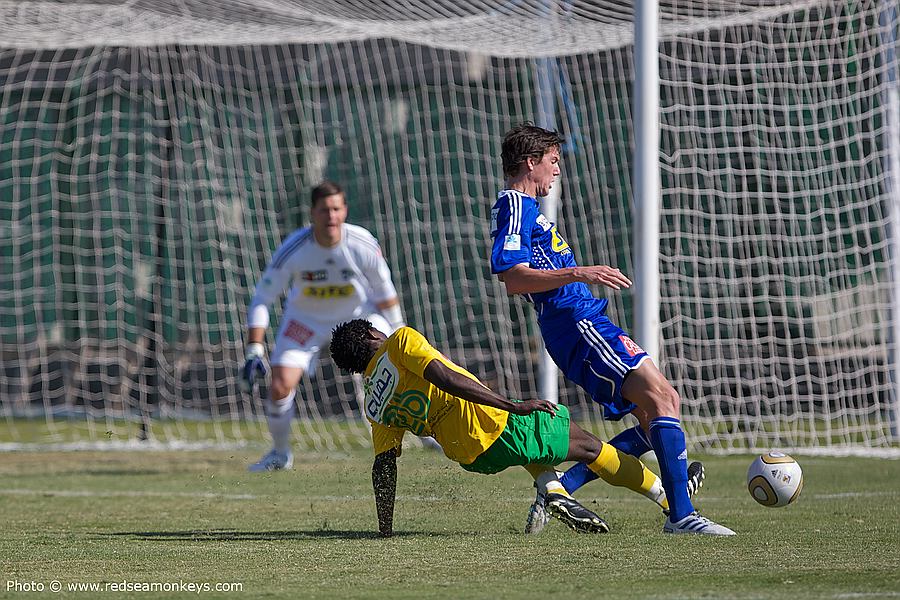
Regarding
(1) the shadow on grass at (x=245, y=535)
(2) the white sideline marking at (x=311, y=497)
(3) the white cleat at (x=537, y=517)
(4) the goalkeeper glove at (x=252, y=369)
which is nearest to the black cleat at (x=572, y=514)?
(3) the white cleat at (x=537, y=517)

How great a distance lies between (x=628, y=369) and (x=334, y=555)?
5.11 ft

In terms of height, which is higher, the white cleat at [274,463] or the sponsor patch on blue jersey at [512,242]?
the sponsor patch on blue jersey at [512,242]

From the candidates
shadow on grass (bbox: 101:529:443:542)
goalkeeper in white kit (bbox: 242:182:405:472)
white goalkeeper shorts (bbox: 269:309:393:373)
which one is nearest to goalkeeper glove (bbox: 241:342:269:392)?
goalkeeper in white kit (bbox: 242:182:405:472)

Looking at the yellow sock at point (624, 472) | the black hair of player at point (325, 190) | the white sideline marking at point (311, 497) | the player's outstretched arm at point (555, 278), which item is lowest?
the white sideline marking at point (311, 497)

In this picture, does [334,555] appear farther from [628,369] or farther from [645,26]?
[645,26]

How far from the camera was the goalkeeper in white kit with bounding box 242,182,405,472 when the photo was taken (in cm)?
1023

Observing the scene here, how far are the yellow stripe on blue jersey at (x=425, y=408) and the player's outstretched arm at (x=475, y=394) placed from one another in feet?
0.69

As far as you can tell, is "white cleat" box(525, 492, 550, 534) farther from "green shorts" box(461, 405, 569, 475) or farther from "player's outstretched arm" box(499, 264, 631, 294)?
"player's outstretched arm" box(499, 264, 631, 294)

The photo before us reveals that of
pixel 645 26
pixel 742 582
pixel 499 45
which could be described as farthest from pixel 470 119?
pixel 742 582

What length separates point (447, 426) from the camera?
6.07 m

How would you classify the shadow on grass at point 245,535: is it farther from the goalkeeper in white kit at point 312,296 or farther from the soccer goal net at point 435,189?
the soccer goal net at point 435,189

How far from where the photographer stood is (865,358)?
1402 centimetres

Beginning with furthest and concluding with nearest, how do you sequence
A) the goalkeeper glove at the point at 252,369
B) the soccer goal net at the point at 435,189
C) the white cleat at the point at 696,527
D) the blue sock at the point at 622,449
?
the soccer goal net at the point at 435,189 → the goalkeeper glove at the point at 252,369 → the blue sock at the point at 622,449 → the white cleat at the point at 696,527

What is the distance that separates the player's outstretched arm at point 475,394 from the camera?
572 cm
